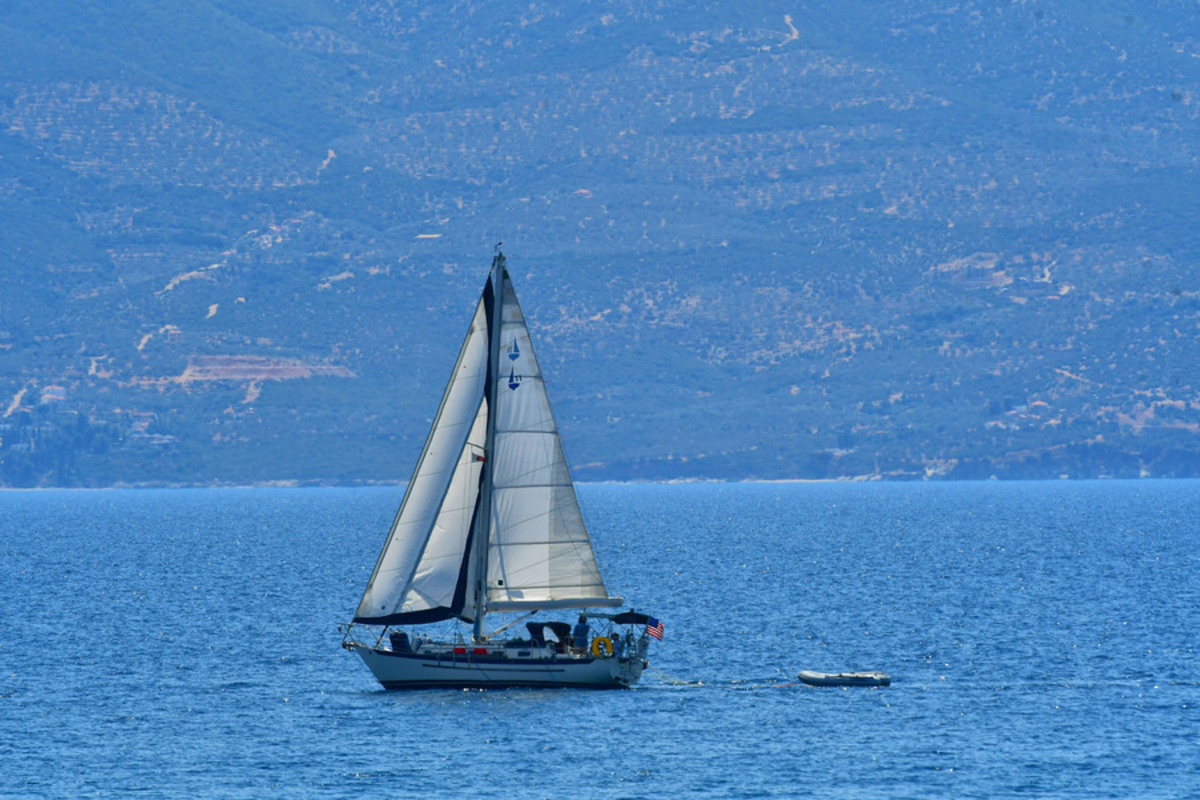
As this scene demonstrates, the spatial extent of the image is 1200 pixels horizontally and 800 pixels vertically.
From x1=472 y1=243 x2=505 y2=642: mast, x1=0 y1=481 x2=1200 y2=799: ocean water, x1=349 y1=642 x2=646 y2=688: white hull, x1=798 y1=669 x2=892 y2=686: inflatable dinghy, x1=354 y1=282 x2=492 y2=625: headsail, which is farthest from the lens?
x1=798 y1=669 x2=892 y2=686: inflatable dinghy

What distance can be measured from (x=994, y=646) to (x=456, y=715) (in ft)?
87.5

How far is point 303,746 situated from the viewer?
191 feet

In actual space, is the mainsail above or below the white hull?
above

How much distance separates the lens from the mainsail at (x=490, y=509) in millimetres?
63969

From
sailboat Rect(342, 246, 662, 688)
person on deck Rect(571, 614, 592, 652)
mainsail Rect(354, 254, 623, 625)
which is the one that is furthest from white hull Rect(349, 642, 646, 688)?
mainsail Rect(354, 254, 623, 625)

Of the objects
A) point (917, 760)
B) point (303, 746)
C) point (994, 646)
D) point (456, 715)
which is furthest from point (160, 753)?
point (994, 646)

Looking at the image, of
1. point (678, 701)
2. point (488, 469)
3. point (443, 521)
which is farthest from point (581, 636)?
point (488, 469)

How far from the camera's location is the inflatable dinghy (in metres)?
69.0

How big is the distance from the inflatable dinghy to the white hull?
6448 mm

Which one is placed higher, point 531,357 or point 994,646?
point 531,357

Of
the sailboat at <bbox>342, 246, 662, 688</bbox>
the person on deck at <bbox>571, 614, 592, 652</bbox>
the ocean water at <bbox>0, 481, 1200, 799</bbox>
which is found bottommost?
the ocean water at <bbox>0, 481, 1200, 799</bbox>

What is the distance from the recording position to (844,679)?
69188 millimetres

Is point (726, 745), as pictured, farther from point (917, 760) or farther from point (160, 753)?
point (160, 753)

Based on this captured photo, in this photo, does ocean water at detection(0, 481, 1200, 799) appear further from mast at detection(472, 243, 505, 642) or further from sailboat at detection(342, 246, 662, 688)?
mast at detection(472, 243, 505, 642)
